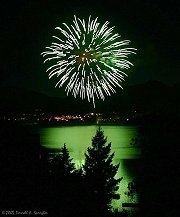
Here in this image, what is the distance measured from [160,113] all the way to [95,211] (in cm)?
3566

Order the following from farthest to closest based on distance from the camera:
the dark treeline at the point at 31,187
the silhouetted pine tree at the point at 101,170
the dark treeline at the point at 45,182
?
the silhouetted pine tree at the point at 101,170 < the dark treeline at the point at 45,182 < the dark treeline at the point at 31,187

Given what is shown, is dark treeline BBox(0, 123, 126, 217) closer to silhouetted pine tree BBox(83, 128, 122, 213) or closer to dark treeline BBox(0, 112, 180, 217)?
dark treeline BBox(0, 112, 180, 217)

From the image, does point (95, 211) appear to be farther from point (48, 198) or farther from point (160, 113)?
point (160, 113)

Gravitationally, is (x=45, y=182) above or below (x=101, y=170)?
above

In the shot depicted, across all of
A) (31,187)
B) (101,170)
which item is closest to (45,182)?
(31,187)

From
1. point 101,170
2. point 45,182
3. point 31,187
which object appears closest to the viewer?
point 31,187

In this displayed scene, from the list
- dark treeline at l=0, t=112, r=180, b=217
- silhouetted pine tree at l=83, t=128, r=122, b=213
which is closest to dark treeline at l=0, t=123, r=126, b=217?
dark treeline at l=0, t=112, r=180, b=217

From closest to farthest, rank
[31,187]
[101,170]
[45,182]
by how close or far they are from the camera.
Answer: [31,187]
[45,182]
[101,170]

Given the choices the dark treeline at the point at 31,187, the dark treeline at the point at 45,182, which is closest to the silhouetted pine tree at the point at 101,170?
the dark treeline at the point at 45,182

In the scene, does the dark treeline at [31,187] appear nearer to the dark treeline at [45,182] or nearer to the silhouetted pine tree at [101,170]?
the dark treeline at [45,182]

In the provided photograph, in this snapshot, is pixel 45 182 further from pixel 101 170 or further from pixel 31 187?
pixel 101 170

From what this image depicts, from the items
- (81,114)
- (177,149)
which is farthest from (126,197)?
(81,114)

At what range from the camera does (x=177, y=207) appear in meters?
20.7

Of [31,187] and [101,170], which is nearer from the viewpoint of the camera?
[31,187]
